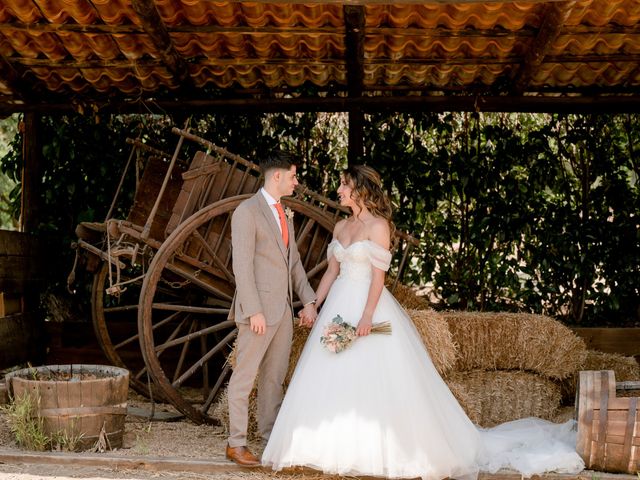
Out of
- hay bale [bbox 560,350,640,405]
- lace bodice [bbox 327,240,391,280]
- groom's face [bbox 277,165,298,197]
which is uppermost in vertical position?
groom's face [bbox 277,165,298,197]

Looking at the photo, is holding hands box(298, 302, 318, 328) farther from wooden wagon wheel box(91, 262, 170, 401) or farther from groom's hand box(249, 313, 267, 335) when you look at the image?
wooden wagon wheel box(91, 262, 170, 401)

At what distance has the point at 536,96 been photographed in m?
6.94

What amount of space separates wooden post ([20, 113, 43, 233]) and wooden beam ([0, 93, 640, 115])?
54cm

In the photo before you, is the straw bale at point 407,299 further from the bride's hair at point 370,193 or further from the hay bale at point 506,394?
the bride's hair at point 370,193

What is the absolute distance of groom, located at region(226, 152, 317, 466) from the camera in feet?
15.5

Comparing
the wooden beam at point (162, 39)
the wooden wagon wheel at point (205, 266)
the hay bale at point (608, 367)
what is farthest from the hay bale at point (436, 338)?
the wooden beam at point (162, 39)

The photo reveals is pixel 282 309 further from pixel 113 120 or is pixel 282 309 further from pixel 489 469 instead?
pixel 113 120

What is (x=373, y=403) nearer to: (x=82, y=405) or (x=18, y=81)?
(x=82, y=405)

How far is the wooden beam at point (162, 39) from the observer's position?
5527mm

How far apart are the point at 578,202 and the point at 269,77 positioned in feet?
10.6

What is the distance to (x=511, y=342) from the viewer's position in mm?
6000

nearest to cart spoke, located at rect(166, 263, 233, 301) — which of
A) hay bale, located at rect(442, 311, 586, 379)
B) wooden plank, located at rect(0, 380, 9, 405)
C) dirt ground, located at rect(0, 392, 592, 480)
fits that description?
dirt ground, located at rect(0, 392, 592, 480)

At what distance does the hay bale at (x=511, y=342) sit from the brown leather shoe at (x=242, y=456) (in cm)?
193

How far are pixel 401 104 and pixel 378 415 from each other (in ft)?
11.0
